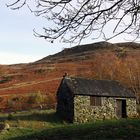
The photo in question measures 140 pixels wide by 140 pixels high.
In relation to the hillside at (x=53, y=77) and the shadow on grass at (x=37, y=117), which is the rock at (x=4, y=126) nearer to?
the shadow on grass at (x=37, y=117)

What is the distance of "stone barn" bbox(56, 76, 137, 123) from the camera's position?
144 ft

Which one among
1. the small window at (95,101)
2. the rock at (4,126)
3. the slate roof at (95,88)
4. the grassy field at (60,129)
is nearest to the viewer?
the grassy field at (60,129)

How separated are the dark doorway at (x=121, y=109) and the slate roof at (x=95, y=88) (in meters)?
0.69

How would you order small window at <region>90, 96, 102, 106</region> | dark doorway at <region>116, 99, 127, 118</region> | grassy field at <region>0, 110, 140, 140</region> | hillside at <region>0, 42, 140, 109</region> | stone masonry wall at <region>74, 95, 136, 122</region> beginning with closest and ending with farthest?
grassy field at <region>0, 110, 140, 140</region> → stone masonry wall at <region>74, 95, 136, 122</region> → small window at <region>90, 96, 102, 106</region> → dark doorway at <region>116, 99, 127, 118</region> → hillside at <region>0, 42, 140, 109</region>

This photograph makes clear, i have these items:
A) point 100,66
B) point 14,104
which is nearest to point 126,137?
point 14,104

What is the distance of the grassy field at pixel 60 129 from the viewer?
2255 centimetres

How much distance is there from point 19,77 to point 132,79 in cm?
2922

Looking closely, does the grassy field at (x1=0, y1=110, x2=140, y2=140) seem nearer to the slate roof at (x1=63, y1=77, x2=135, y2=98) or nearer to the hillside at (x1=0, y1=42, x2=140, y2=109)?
the slate roof at (x1=63, y1=77, x2=135, y2=98)

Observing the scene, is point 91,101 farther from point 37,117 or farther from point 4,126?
point 4,126

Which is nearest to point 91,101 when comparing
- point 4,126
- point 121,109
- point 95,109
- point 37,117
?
point 95,109

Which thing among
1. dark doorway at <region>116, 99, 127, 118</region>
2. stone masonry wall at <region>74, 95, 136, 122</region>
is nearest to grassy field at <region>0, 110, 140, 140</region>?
stone masonry wall at <region>74, 95, 136, 122</region>

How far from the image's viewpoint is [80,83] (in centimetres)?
4594

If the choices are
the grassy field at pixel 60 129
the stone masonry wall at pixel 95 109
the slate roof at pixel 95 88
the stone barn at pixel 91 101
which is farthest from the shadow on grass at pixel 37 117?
the slate roof at pixel 95 88

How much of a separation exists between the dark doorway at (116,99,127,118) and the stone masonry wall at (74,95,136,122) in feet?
1.34
